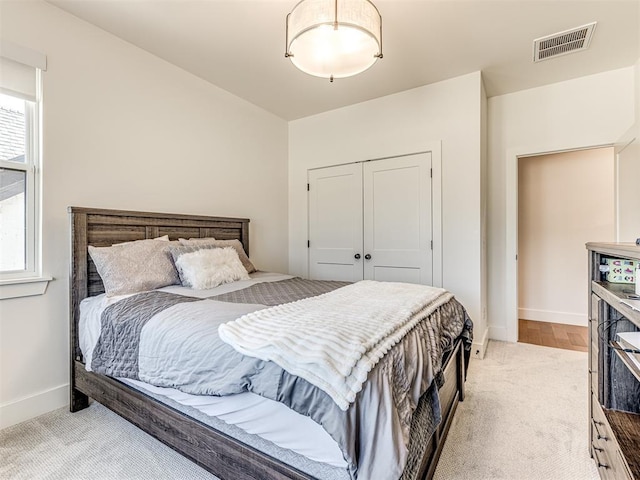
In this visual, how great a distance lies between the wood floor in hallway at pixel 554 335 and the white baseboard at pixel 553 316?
0.30 ft

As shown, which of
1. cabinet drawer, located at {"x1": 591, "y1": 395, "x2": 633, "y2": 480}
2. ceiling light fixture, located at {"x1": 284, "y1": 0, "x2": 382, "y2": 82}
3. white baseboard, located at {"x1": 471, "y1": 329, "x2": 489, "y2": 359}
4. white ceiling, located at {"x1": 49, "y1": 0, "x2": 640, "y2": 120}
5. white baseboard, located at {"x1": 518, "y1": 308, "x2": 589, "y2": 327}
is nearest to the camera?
cabinet drawer, located at {"x1": 591, "y1": 395, "x2": 633, "y2": 480}

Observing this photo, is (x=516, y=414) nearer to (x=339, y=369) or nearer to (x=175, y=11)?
(x=339, y=369)

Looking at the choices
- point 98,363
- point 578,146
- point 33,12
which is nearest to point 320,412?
point 98,363

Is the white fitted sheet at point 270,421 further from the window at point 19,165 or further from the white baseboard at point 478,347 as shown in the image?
the white baseboard at point 478,347

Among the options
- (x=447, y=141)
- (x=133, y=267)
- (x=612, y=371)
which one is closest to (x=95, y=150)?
(x=133, y=267)

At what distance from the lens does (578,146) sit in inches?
124

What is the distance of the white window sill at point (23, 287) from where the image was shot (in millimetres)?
1923

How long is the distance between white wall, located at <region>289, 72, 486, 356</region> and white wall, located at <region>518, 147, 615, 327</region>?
1.56 meters

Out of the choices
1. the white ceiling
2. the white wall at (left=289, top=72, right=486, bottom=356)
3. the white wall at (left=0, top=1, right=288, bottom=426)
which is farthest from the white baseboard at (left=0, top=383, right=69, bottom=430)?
the white wall at (left=289, top=72, right=486, bottom=356)

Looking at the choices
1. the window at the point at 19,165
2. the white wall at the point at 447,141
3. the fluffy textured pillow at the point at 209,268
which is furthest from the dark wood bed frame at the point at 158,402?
the white wall at the point at 447,141

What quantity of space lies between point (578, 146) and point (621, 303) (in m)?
2.82

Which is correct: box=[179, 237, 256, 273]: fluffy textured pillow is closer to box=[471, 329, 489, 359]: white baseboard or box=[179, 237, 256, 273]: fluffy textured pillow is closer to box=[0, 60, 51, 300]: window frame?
box=[0, 60, 51, 300]: window frame

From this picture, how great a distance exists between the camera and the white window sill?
1923 millimetres

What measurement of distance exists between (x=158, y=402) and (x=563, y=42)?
3.84m
